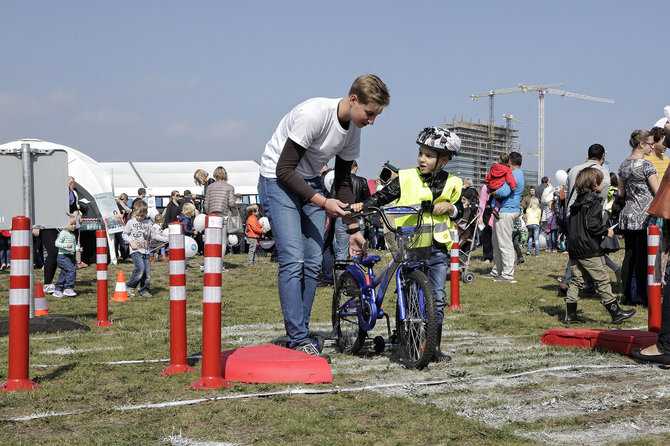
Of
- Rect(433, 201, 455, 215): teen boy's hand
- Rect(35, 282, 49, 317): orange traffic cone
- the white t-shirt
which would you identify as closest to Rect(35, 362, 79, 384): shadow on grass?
the white t-shirt

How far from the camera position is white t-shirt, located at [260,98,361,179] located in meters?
5.88

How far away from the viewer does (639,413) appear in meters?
4.38

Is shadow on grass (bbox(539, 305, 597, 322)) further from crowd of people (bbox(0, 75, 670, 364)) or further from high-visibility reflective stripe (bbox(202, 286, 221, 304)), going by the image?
high-visibility reflective stripe (bbox(202, 286, 221, 304))

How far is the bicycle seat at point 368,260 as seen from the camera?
6.49 metres

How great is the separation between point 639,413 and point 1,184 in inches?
279

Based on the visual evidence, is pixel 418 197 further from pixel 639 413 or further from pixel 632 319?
pixel 632 319

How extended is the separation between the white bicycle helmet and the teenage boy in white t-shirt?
497 millimetres

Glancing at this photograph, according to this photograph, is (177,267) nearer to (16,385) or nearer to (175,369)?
(175,369)

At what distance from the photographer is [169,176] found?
1364 inches

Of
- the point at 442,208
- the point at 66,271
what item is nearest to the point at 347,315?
the point at 442,208

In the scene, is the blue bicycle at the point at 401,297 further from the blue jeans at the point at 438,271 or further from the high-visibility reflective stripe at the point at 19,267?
the high-visibility reflective stripe at the point at 19,267

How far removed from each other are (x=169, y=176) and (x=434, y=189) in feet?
96.9

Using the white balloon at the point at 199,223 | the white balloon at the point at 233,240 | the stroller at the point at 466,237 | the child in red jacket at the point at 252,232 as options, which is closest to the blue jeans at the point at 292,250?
the stroller at the point at 466,237

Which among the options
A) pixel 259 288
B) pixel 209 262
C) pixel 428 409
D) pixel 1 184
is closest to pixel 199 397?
pixel 209 262
